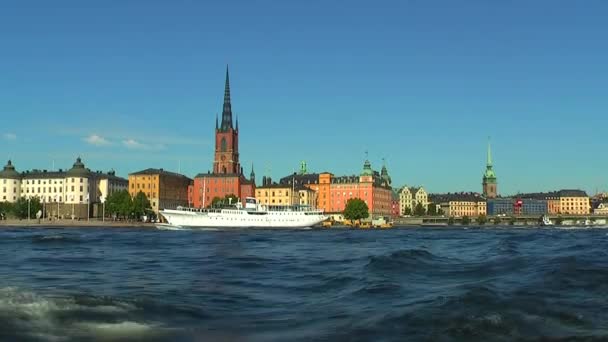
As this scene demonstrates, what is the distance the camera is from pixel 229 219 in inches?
5458

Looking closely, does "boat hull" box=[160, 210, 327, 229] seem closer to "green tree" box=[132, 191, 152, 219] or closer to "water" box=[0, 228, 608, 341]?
"green tree" box=[132, 191, 152, 219]

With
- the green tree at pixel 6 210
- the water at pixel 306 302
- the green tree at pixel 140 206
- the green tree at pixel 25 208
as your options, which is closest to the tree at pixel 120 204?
the green tree at pixel 140 206

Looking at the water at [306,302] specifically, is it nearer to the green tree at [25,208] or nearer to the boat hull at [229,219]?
the boat hull at [229,219]

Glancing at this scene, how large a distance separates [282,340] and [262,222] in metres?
128

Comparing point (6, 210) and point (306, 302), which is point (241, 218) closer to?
point (6, 210)

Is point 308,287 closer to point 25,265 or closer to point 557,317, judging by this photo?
point 557,317

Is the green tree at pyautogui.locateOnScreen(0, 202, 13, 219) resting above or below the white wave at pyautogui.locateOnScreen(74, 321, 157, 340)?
above

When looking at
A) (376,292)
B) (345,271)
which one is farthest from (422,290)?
(345,271)

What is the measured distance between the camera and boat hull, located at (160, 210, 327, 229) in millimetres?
137250

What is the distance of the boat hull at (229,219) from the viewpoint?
450 feet

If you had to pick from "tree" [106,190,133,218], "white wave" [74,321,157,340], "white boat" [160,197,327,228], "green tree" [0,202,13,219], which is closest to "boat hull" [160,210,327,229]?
"white boat" [160,197,327,228]

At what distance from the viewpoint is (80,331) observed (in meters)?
14.7

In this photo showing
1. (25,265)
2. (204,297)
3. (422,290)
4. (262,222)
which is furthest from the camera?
(262,222)

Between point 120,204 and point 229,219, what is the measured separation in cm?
5406
